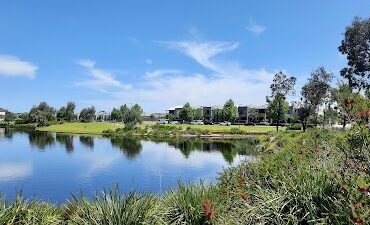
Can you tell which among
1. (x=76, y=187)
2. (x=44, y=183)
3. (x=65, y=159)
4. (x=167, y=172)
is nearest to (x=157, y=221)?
(x=76, y=187)

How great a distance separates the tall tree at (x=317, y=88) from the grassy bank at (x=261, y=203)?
53.6m

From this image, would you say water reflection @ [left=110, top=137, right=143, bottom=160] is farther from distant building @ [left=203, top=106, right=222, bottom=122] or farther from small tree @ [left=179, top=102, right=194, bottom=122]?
distant building @ [left=203, top=106, right=222, bottom=122]

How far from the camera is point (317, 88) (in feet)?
197

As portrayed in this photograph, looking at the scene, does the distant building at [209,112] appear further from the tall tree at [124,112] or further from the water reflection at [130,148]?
the water reflection at [130,148]

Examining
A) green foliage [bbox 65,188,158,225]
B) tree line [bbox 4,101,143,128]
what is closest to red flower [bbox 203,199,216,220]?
green foliage [bbox 65,188,158,225]

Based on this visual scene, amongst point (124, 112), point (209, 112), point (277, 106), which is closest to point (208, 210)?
point (277, 106)

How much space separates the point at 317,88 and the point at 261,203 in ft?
186

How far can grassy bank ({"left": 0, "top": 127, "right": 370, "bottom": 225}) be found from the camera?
564cm

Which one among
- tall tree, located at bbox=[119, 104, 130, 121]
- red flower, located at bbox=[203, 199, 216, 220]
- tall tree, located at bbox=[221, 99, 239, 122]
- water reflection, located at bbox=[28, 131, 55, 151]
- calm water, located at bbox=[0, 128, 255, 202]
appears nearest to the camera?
red flower, located at bbox=[203, 199, 216, 220]

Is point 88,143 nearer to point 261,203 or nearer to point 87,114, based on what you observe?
point 261,203

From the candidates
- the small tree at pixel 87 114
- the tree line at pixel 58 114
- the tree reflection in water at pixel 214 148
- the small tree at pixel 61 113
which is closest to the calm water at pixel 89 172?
the tree reflection in water at pixel 214 148

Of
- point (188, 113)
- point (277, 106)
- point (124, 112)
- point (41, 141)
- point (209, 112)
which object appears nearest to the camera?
point (41, 141)

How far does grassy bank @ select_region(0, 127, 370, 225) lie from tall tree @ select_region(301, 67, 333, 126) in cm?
5357

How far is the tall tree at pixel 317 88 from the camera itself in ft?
195
